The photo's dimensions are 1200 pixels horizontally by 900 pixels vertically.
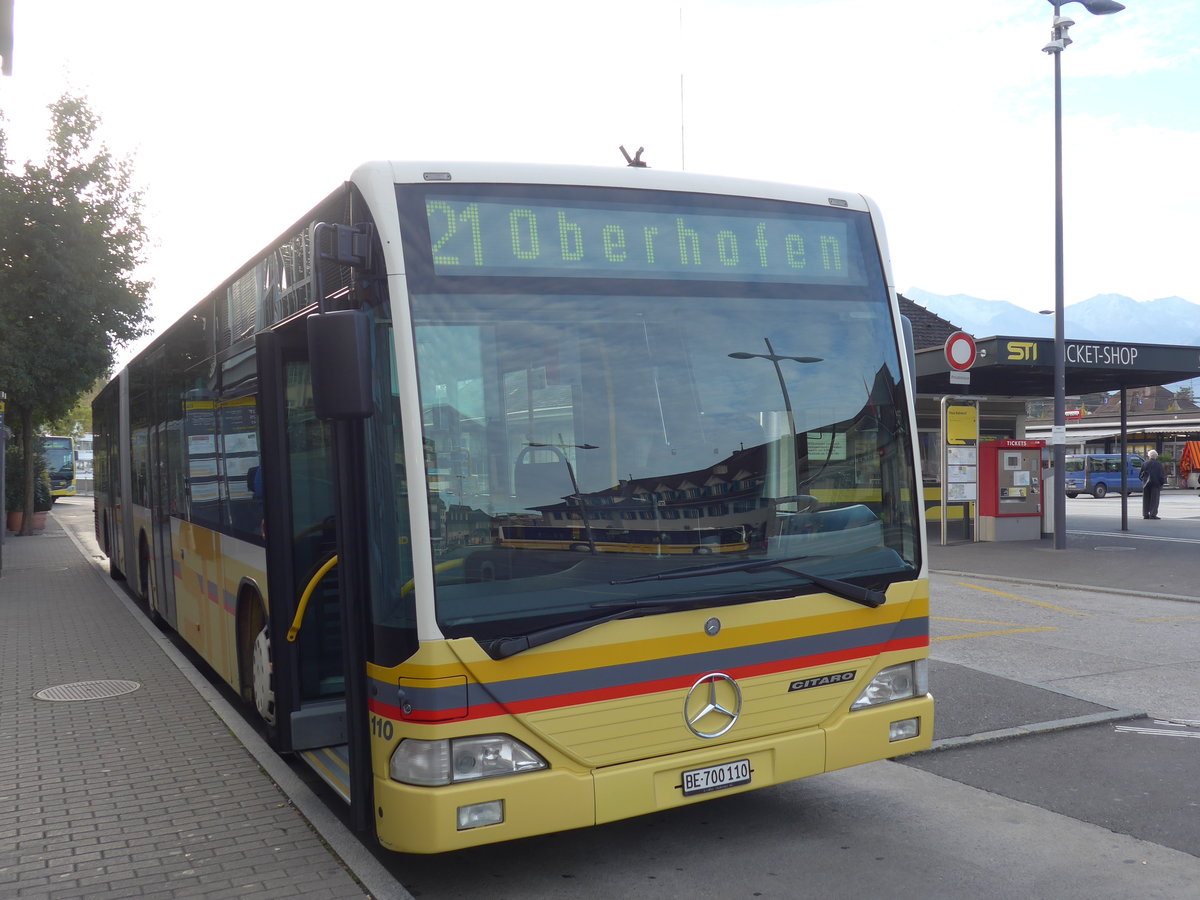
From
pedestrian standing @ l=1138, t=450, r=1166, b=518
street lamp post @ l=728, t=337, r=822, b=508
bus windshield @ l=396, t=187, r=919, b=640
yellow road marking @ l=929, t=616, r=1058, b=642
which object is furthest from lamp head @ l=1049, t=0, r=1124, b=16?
street lamp post @ l=728, t=337, r=822, b=508

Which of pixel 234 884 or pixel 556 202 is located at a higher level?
pixel 556 202

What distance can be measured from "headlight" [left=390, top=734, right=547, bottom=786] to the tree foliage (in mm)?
19634

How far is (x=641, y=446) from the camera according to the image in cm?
434

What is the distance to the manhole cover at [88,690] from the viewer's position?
8391mm

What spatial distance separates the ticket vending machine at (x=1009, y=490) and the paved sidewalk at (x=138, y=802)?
51.8ft

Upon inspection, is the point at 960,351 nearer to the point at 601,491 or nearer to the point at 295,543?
the point at 295,543

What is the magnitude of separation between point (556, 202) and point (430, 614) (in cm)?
174

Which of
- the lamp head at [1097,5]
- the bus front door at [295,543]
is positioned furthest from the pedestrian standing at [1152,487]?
the bus front door at [295,543]

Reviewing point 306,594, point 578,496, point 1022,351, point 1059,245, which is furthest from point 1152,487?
point 578,496

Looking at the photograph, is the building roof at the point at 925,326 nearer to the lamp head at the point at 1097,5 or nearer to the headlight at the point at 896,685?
the lamp head at the point at 1097,5

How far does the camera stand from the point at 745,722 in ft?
14.9

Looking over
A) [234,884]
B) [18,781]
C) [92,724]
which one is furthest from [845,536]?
[92,724]

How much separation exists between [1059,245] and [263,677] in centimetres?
1695

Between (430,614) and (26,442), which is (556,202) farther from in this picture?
(26,442)
